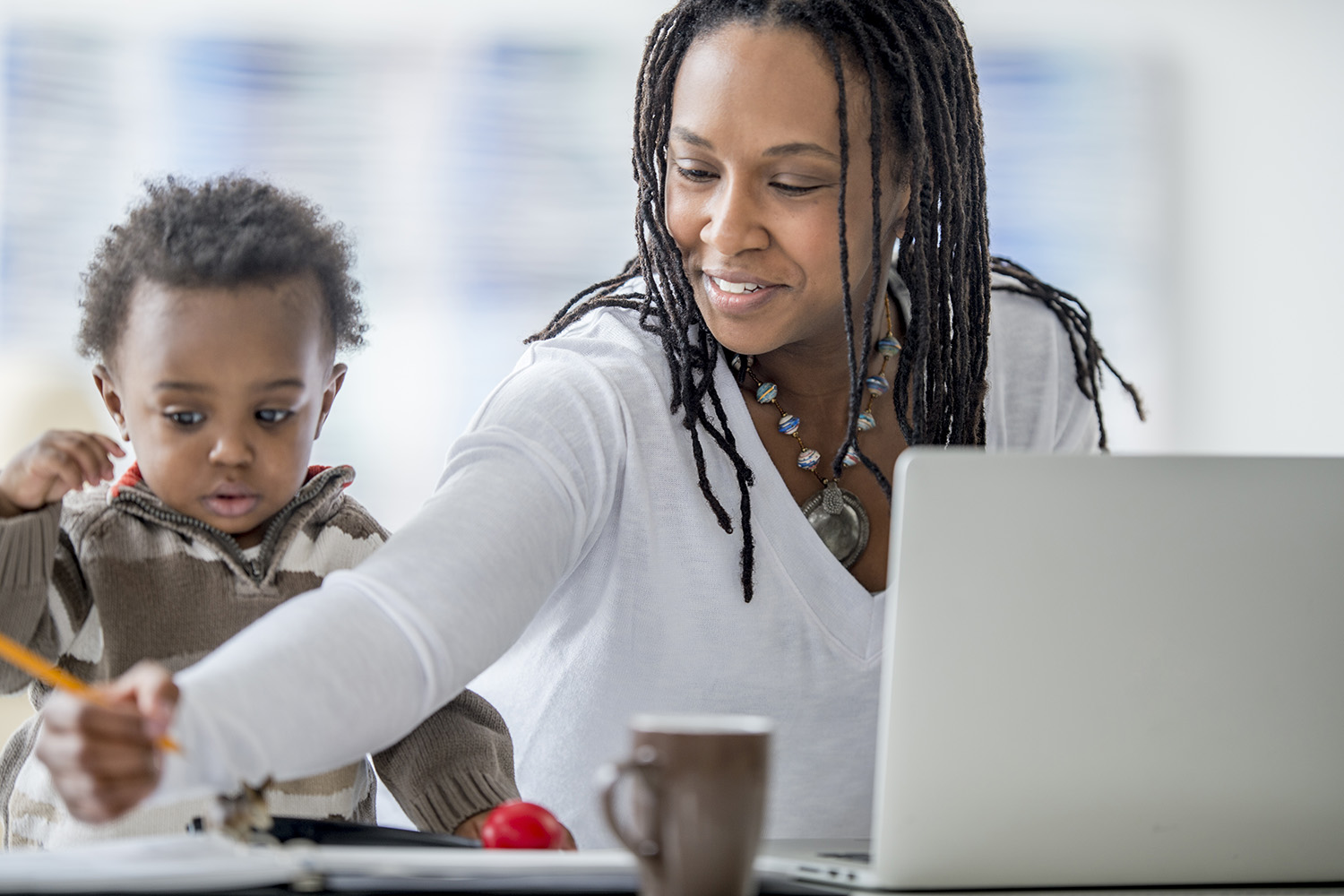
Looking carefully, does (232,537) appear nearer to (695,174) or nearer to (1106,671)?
(695,174)

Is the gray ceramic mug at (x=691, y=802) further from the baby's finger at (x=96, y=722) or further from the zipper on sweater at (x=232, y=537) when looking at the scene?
the zipper on sweater at (x=232, y=537)

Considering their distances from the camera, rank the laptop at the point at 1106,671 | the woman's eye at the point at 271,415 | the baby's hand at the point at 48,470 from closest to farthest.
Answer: the laptop at the point at 1106,671 → the baby's hand at the point at 48,470 → the woman's eye at the point at 271,415

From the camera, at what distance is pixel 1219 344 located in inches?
134

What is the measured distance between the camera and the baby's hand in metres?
0.98

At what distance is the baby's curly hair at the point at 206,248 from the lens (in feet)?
3.54

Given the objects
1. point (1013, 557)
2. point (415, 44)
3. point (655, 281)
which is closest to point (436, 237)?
point (415, 44)

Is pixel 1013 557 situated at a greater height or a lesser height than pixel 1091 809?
greater

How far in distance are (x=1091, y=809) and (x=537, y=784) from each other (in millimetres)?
691

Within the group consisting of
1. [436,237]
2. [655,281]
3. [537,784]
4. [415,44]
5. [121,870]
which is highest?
[415,44]

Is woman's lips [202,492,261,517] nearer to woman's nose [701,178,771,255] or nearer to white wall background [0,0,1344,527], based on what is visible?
woman's nose [701,178,771,255]

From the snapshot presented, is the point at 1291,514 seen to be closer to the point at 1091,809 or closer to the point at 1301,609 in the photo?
the point at 1301,609

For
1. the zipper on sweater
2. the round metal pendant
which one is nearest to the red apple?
the zipper on sweater

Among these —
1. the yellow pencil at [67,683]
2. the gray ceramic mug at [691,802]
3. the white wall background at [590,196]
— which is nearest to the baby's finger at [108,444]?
the yellow pencil at [67,683]

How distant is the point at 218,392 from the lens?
1057 millimetres
